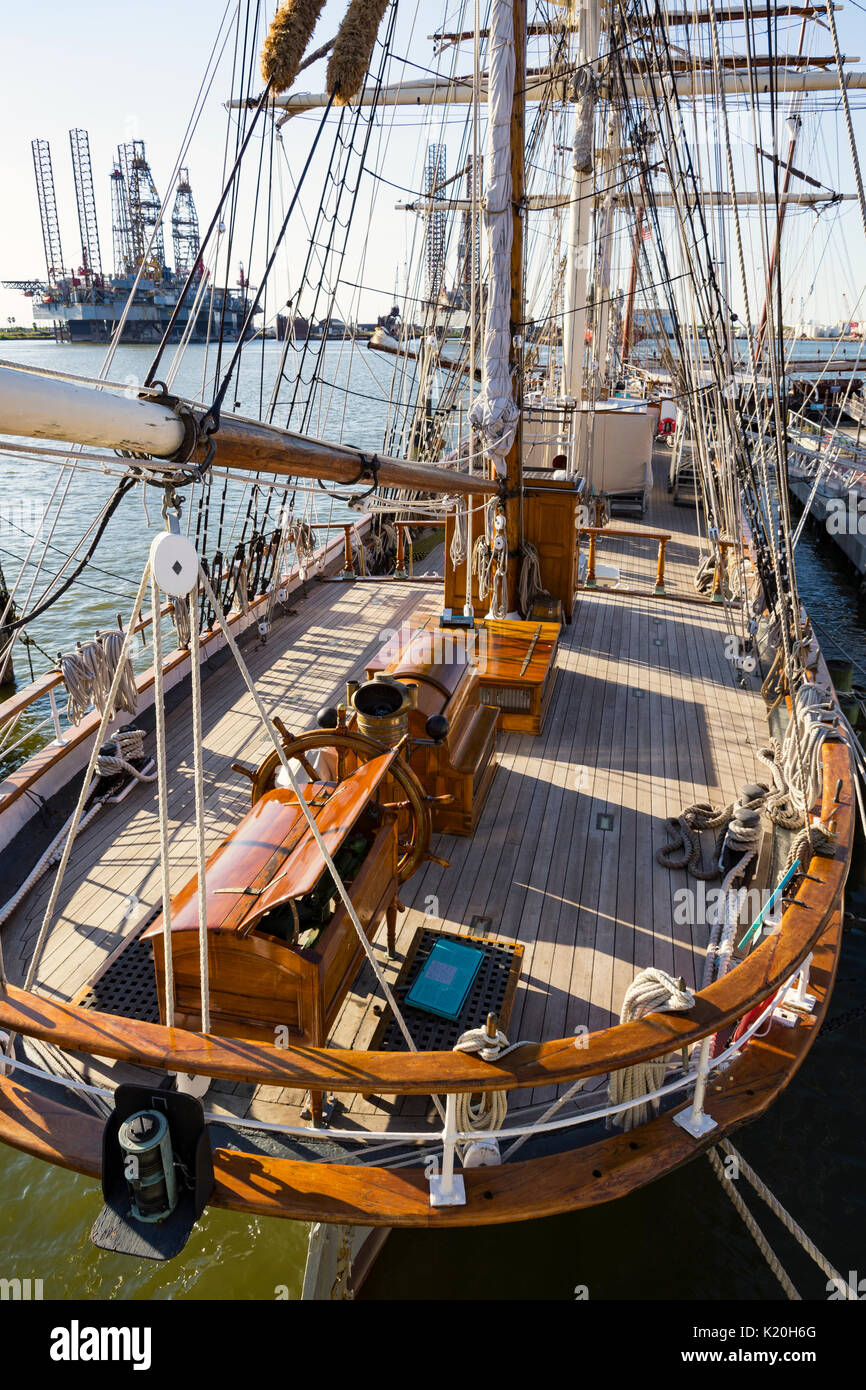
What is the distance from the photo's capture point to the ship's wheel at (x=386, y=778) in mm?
4730

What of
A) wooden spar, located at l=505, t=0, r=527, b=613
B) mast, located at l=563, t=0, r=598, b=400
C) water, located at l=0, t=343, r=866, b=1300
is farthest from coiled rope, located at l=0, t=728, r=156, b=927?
mast, located at l=563, t=0, r=598, b=400

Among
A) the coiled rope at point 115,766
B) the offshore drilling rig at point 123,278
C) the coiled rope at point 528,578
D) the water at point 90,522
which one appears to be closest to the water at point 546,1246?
the coiled rope at point 115,766

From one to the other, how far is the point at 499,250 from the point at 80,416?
6123mm

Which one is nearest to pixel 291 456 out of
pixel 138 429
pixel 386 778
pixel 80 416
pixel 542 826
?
pixel 138 429

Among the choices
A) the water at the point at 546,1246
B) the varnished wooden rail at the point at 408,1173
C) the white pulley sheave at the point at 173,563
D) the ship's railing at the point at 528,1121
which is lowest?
the water at the point at 546,1246

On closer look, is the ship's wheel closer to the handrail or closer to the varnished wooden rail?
the handrail

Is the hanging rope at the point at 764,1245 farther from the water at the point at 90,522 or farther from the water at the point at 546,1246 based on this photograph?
the water at the point at 90,522

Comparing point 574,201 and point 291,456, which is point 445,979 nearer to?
point 291,456

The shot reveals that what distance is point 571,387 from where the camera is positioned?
1348 centimetres

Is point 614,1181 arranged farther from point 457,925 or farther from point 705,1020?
point 457,925

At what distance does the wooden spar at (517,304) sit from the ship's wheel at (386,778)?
4.32m

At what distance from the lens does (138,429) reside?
2484 millimetres

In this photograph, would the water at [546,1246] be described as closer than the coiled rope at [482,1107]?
No
